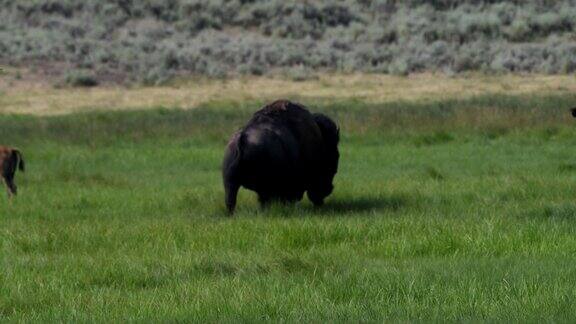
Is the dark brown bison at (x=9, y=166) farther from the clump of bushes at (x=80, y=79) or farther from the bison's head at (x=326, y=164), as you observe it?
the clump of bushes at (x=80, y=79)

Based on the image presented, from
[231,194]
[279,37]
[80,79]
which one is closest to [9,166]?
[231,194]

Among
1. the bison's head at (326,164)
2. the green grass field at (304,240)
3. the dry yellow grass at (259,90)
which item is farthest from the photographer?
the dry yellow grass at (259,90)

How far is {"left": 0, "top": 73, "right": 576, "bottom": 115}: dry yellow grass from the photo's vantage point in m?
37.0

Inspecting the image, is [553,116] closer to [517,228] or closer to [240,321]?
[517,228]

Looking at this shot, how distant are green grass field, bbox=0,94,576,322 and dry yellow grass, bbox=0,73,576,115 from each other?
1291cm

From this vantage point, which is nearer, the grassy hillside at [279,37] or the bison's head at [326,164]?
the bison's head at [326,164]

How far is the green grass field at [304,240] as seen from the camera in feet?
27.7

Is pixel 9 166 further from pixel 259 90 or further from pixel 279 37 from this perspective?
pixel 279 37

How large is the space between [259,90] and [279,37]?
1128 cm

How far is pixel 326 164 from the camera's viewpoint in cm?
1614

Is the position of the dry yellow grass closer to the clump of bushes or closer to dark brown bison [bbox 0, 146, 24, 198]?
the clump of bushes

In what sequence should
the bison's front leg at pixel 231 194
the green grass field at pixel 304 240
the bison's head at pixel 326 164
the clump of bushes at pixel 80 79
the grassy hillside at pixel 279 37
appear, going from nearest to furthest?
the green grass field at pixel 304 240
the bison's front leg at pixel 231 194
the bison's head at pixel 326 164
the clump of bushes at pixel 80 79
the grassy hillside at pixel 279 37

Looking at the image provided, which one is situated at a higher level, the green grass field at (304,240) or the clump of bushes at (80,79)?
the green grass field at (304,240)

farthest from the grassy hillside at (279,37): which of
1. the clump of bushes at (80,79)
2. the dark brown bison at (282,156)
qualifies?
the dark brown bison at (282,156)
